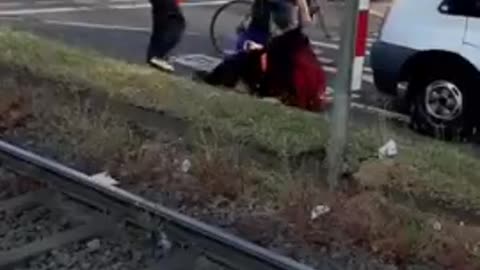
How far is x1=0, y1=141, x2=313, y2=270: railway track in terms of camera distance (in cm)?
543

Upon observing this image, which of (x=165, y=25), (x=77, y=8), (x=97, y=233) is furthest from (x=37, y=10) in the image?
(x=97, y=233)

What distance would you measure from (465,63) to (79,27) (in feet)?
25.0

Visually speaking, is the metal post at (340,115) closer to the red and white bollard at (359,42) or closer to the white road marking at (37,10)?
the red and white bollard at (359,42)

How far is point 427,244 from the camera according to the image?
5.61 metres

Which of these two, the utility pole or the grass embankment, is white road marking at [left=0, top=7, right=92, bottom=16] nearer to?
the grass embankment

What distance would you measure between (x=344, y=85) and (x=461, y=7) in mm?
3217

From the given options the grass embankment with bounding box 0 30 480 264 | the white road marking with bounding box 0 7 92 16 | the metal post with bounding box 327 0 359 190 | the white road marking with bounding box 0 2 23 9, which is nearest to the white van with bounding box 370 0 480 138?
the grass embankment with bounding box 0 30 480 264

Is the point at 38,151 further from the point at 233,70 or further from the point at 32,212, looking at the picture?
the point at 233,70

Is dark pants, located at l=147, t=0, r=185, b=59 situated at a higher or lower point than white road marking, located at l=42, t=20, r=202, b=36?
higher

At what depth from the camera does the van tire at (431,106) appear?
9.33 metres

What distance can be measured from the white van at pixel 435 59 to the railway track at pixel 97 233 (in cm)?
386

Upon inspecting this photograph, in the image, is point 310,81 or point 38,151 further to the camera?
point 310,81

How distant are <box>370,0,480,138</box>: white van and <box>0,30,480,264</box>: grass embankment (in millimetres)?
1796

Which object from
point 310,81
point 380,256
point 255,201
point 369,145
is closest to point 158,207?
point 255,201
